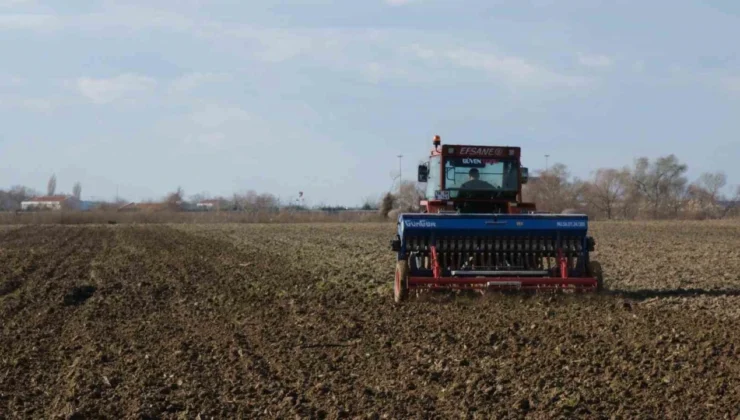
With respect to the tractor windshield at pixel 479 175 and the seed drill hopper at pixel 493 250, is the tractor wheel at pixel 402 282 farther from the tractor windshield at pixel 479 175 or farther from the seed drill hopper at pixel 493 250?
the tractor windshield at pixel 479 175

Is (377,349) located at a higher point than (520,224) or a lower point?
lower

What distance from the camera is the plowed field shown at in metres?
6.85

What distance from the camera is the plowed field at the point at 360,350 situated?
6.85 metres

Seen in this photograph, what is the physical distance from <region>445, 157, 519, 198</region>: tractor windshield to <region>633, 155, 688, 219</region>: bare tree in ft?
254

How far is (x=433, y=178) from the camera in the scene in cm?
1525

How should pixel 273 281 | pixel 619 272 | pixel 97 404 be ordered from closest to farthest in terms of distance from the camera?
pixel 97 404, pixel 273 281, pixel 619 272

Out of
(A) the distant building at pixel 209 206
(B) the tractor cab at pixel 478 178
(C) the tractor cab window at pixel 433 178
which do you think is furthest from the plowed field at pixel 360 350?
(A) the distant building at pixel 209 206

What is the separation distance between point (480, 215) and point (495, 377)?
5767mm

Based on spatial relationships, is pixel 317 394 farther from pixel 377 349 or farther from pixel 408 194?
pixel 408 194

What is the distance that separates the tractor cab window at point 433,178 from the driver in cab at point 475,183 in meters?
0.43

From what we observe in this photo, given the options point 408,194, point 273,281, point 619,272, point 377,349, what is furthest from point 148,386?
point 408,194

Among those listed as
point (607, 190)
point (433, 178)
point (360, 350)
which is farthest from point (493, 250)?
point (607, 190)

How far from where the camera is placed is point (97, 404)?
707 centimetres

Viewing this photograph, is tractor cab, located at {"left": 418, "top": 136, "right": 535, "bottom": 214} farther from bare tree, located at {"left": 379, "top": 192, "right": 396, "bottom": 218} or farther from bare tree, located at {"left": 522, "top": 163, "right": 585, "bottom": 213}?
bare tree, located at {"left": 379, "top": 192, "right": 396, "bottom": 218}
